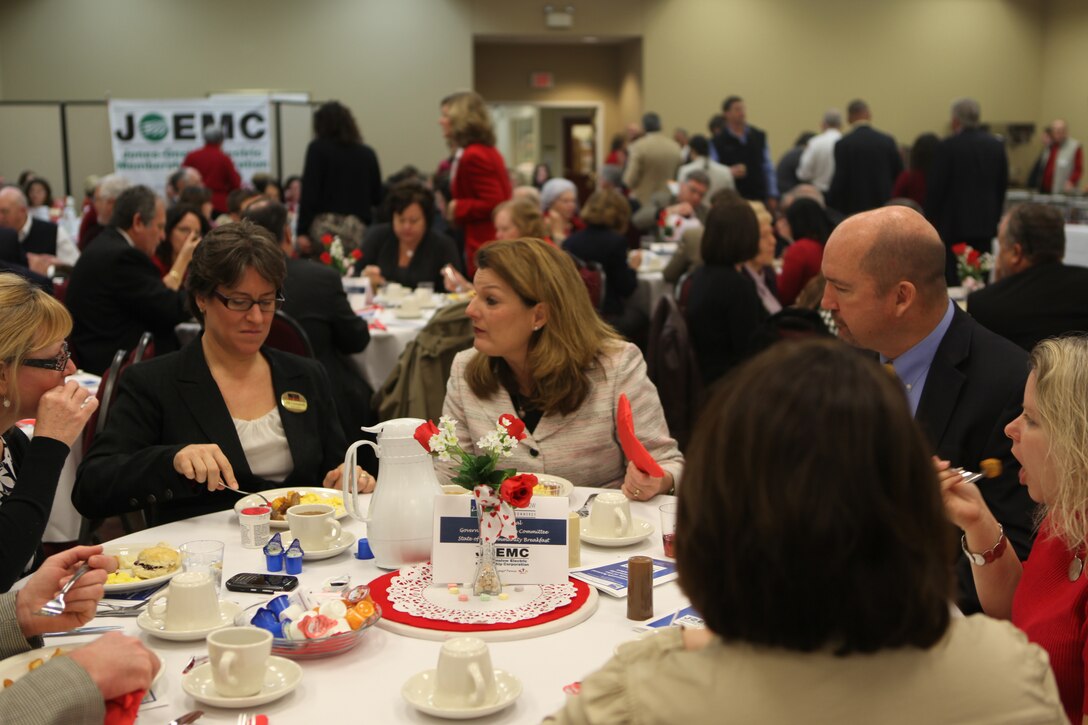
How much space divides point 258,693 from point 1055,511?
128cm

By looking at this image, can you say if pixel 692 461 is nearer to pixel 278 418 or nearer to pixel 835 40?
pixel 278 418

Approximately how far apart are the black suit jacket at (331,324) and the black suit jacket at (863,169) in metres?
6.47

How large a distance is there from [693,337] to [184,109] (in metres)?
8.74

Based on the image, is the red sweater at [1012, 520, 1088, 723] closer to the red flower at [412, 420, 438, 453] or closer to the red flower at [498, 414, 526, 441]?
the red flower at [498, 414, 526, 441]

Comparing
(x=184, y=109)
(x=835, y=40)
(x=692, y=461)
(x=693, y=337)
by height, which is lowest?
(x=693, y=337)

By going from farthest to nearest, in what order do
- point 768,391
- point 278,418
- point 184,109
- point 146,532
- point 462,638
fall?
point 184,109 → point 278,418 → point 146,532 → point 462,638 → point 768,391

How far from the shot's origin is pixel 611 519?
2.29 metres

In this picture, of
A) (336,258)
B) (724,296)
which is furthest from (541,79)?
(724,296)

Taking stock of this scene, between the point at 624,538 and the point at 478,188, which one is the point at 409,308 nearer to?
the point at 478,188

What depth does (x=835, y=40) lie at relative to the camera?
52.3 feet

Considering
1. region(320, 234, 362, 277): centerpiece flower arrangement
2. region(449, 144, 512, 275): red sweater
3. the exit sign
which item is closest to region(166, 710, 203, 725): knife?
region(320, 234, 362, 277): centerpiece flower arrangement

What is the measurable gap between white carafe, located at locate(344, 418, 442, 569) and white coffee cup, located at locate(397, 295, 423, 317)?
3.43m

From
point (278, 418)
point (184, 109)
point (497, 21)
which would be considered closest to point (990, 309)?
point (278, 418)

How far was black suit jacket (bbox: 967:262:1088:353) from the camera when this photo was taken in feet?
13.0
